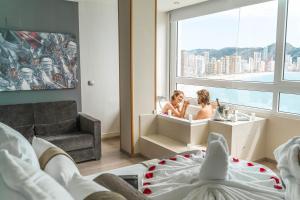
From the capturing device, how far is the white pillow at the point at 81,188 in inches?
40.3

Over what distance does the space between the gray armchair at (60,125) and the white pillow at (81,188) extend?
7.84 feet

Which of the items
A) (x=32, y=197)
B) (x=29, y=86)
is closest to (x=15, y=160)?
(x=32, y=197)

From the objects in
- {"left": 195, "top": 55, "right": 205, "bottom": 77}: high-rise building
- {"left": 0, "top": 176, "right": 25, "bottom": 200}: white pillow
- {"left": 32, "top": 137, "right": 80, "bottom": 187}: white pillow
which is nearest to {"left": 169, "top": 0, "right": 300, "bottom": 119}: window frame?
{"left": 195, "top": 55, "right": 205, "bottom": 77}: high-rise building

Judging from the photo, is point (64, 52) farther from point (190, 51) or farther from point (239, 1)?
point (239, 1)

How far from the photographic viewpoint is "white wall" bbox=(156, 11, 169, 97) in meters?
5.20

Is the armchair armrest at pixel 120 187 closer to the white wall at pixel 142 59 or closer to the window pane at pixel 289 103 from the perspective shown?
the white wall at pixel 142 59

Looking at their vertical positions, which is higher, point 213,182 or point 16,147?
point 16,147

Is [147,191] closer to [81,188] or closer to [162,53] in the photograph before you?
[81,188]

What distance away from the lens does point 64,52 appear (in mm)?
4199

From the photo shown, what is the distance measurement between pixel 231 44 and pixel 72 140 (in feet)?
9.41

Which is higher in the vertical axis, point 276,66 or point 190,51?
point 190,51

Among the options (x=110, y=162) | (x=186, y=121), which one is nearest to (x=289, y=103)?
(x=186, y=121)

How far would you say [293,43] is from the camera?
3.32 metres

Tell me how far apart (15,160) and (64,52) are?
11.5 feet
